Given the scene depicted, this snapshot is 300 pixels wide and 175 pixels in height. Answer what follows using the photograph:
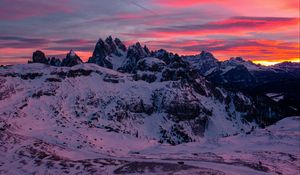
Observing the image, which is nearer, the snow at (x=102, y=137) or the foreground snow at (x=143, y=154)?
the foreground snow at (x=143, y=154)

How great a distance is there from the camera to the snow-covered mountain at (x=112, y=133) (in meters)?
78.7

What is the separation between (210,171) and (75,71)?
136 meters

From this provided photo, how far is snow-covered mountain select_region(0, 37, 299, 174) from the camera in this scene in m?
78.7

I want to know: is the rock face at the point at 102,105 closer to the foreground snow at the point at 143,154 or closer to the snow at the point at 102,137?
the snow at the point at 102,137

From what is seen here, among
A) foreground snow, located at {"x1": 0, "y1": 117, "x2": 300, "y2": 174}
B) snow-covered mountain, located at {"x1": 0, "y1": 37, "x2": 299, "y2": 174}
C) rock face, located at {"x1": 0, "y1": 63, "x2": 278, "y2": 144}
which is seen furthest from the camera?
rock face, located at {"x1": 0, "y1": 63, "x2": 278, "y2": 144}

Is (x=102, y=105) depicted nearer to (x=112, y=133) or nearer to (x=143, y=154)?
(x=112, y=133)

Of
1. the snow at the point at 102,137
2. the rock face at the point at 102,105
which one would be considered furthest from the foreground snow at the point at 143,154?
the rock face at the point at 102,105

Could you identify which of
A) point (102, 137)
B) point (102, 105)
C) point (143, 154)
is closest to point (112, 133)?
point (102, 137)

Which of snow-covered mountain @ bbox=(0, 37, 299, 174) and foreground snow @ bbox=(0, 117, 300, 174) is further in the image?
snow-covered mountain @ bbox=(0, 37, 299, 174)

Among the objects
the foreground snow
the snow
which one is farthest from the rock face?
the foreground snow

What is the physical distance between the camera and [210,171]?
68312mm

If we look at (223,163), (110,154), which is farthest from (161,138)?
(223,163)

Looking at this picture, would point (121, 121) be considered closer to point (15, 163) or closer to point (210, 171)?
point (15, 163)

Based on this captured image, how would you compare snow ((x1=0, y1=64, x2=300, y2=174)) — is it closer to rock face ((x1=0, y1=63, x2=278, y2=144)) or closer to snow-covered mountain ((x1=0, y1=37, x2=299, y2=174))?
snow-covered mountain ((x1=0, y1=37, x2=299, y2=174))
